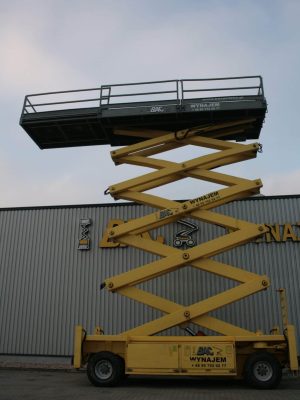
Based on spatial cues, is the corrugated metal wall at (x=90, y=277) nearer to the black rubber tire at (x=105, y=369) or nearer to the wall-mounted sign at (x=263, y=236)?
the wall-mounted sign at (x=263, y=236)

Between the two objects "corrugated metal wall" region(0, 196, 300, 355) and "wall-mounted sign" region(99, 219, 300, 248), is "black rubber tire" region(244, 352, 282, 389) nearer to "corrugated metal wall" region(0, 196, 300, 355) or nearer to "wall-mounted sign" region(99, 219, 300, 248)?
"corrugated metal wall" region(0, 196, 300, 355)

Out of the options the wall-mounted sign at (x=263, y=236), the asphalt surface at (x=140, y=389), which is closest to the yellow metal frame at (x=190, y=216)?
the asphalt surface at (x=140, y=389)

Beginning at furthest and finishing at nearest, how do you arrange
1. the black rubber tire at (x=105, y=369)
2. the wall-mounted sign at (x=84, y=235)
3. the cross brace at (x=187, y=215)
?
the wall-mounted sign at (x=84, y=235)
the cross brace at (x=187, y=215)
the black rubber tire at (x=105, y=369)

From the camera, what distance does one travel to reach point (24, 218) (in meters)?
19.6

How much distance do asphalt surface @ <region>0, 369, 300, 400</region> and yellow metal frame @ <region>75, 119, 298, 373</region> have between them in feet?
3.25

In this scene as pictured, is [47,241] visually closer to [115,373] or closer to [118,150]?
[118,150]

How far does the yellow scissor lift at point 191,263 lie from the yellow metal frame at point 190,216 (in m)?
0.03

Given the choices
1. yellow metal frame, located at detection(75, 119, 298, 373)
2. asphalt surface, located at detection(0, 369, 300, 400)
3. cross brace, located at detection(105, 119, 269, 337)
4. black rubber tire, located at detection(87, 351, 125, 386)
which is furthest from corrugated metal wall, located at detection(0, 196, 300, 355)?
black rubber tire, located at detection(87, 351, 125, 386)

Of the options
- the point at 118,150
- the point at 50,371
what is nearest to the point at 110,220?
the point at 118,150

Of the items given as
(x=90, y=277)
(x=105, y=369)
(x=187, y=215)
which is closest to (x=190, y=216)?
(x=187, y=215)

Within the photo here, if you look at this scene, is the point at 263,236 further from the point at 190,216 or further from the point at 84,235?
the point at 84,235

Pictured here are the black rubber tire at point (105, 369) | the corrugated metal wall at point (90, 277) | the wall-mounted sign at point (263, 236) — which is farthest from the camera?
the wall-mounted sign at point (263, 236)

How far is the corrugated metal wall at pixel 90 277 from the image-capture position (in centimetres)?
1702

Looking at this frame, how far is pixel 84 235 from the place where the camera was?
18.6 meters
